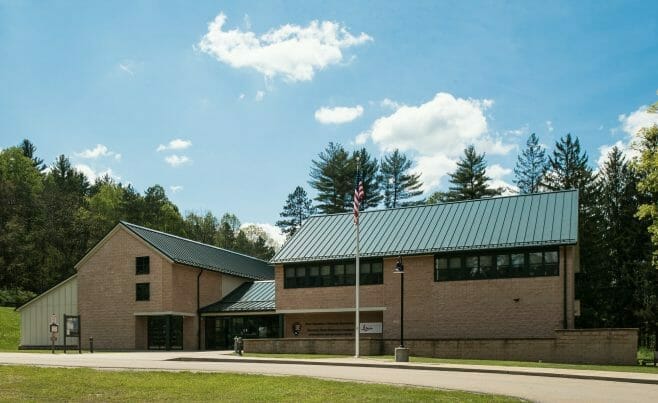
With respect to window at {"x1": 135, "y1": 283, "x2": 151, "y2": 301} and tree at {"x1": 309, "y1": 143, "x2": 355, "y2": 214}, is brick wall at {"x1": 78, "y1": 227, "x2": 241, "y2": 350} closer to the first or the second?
window at {"x1": 135, "y1": 283, "x2": 151, "y2": 301}

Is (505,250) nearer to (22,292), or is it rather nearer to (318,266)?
(318,266)

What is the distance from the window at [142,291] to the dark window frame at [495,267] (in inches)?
701

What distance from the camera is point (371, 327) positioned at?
40062 millimetres

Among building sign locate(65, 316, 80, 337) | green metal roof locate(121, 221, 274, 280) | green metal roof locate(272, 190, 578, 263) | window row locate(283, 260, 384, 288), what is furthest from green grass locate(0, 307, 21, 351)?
green metal roof locate(272, 190, 578, 263)

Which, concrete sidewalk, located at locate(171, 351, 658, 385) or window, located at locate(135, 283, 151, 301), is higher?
window, located at locate(135, 283, 151, 301)

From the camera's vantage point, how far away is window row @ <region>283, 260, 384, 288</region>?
1569 inches

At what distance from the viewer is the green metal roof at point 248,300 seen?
146 ft

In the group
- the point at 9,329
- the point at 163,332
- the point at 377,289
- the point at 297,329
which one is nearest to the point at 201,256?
the point at 163,332

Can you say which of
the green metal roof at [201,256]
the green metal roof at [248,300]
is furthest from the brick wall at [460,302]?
the green metal roof at [201,256]

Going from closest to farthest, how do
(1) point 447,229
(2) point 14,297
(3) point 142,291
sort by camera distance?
(1) point 447,229 → (3) point 142,291 → (2) point 14,297

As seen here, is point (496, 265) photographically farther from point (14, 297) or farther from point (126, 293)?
point (14, 297)

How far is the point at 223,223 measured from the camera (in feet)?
367

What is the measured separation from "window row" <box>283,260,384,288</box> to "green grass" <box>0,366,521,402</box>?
66.0 ft

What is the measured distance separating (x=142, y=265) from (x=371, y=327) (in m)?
15.0
